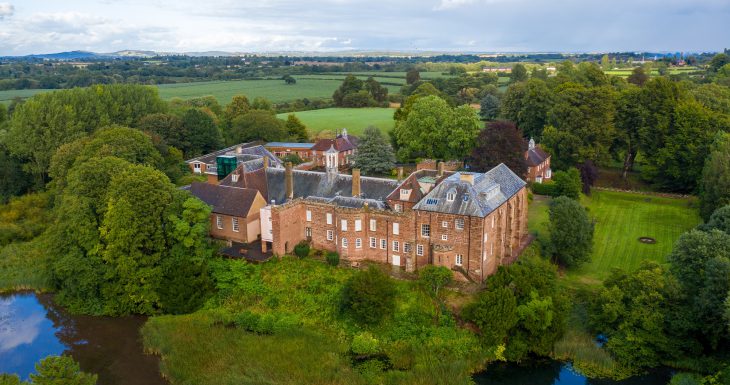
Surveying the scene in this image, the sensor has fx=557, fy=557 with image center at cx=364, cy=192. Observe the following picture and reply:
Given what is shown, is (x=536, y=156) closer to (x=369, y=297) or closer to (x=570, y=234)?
(x=570, y=234)

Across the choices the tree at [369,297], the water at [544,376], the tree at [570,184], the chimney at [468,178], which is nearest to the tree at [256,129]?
the tree at [570,184]

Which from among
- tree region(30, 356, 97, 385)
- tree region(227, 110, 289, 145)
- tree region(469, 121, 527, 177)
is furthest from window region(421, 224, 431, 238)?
tree region(227, 110, 289, 145)

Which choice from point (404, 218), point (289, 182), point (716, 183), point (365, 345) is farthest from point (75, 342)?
point (716, 183)

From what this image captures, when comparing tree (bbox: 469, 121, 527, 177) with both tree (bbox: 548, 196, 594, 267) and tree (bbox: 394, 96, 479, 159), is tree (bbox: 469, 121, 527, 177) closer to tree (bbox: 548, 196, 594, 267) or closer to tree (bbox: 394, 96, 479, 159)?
tree (bbox: 394, 96, 479, 159)

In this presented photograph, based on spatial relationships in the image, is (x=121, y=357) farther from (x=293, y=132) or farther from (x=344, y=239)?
(x=293, y=132)

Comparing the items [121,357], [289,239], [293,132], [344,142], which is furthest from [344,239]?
[293,132]

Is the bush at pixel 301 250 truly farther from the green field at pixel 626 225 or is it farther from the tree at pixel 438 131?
the tree at pixel 438 131
